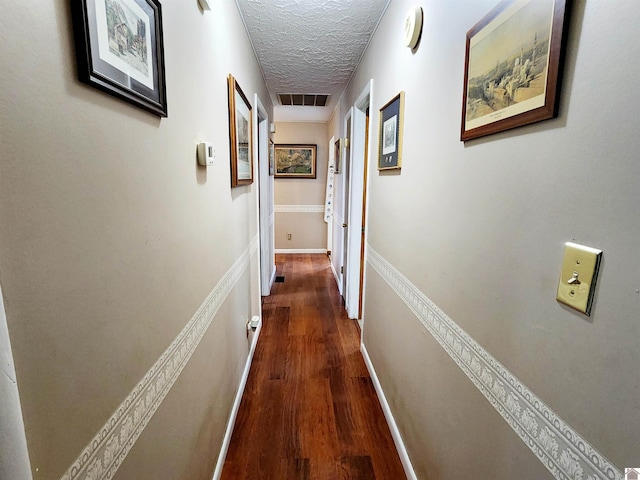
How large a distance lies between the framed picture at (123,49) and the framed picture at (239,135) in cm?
81

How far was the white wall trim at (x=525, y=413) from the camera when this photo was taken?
0.59 meters

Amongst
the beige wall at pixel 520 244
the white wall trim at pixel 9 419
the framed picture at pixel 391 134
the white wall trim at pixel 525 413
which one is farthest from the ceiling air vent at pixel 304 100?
the white wall trim at pixel 9 419

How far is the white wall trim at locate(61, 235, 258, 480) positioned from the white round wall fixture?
1399mm

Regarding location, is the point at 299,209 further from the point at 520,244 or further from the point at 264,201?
the point at 520,244

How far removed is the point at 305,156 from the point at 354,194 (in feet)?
9.21

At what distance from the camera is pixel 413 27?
4.41 feet

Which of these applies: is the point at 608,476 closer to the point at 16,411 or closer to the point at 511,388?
the point at 511,388

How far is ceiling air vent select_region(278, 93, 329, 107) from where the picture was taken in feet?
12.6

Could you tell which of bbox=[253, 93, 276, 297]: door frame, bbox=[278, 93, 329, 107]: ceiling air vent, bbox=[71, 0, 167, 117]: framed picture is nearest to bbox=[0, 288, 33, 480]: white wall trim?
bbox=[71, 0, 167, 117]: framed picture

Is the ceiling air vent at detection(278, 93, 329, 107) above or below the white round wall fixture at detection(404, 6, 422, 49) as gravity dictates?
above

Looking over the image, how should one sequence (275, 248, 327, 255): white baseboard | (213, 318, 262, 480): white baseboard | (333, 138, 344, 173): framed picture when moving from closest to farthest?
(213, 318, 262, 480): white baseboard → (333, 138, 344, 173): framed picture → (275, 248, 327, 255): white baseboard

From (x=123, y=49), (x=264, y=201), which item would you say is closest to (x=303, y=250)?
(x=264, y=201)

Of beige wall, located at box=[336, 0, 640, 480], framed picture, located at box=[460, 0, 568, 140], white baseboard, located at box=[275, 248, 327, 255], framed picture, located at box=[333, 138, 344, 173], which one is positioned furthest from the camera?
white baseboard, located at box=[275, 248, 327, 255]

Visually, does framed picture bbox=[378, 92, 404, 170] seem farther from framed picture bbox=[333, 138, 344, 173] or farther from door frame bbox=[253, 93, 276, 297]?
framed picture bbox=[333, 138, 344, 173]
